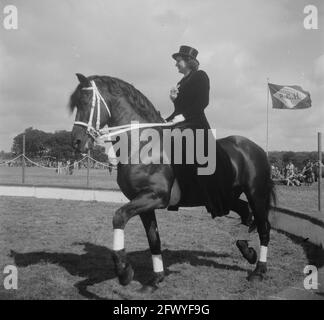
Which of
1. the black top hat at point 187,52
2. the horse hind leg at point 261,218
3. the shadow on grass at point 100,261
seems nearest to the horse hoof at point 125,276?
the shadow on grass at point 100,261

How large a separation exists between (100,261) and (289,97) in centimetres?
1616

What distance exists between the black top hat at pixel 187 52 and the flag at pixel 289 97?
15888 mm

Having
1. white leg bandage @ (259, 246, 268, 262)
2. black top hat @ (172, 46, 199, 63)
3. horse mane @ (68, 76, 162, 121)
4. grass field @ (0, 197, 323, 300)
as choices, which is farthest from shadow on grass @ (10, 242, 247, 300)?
black top hat @ (172, 46, 199, 63)

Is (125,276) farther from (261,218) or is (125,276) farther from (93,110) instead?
(261,218)

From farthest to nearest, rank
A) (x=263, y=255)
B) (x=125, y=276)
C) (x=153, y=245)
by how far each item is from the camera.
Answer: (x=263, y=255) < (x=153, y=245) < (x=125, y=276)

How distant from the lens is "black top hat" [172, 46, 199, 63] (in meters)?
6.41

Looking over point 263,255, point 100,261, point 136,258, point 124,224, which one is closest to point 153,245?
point 124,224

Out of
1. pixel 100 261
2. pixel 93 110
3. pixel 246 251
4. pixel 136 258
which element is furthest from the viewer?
pixel 136 258

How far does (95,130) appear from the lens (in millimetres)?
5598

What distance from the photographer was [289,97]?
21.7 meters

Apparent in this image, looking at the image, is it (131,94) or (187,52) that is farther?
(187,52)

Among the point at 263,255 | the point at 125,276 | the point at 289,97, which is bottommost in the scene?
the point at 263,255

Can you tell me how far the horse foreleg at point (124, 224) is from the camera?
5172 mm

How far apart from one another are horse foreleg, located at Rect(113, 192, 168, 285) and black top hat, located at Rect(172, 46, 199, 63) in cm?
215
